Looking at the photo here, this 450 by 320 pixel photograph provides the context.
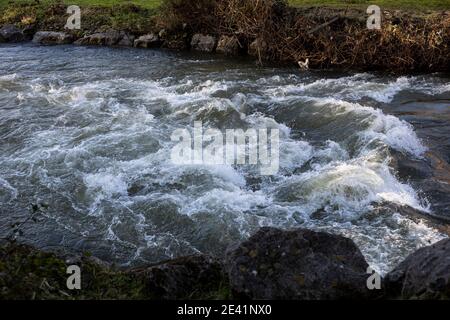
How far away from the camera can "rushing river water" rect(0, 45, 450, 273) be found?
8656 millimetres

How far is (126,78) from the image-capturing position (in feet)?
59.2

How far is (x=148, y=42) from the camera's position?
927 inches

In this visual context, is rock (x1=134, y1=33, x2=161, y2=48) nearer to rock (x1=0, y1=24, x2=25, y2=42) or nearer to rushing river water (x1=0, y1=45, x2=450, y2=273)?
rushing river water (x1=0, y1=45, x2=450, y2=273)

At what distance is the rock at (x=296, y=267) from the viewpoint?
16.0ft

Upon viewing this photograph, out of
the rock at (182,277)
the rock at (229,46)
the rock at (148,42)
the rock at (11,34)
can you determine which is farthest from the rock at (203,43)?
the rock at (182,277)

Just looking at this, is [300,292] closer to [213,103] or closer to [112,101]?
[213,103]

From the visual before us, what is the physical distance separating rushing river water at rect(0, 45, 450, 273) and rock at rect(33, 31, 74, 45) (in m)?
6.90

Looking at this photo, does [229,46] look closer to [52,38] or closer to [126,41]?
[126,41]

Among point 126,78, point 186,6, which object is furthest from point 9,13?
point 126,78

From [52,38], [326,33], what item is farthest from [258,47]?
[52,38]

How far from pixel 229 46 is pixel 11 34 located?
39.6 ft

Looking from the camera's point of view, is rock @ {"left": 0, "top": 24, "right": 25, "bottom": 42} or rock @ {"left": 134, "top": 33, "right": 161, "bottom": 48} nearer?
rock @ {"left": 134, "top": 33, "right": 161, "bottom": 48}

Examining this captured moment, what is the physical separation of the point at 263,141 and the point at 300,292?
759 cm

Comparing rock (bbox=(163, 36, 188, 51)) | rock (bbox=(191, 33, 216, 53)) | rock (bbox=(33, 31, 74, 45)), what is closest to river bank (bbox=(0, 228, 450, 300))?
rock (bbox=(191, 33, 216, 53))
